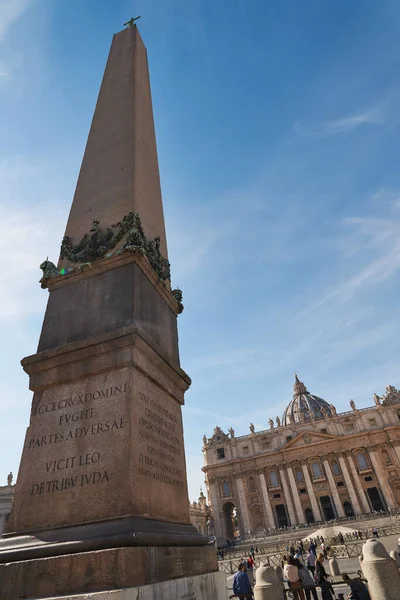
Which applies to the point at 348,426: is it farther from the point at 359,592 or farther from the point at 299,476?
the point at 359,592

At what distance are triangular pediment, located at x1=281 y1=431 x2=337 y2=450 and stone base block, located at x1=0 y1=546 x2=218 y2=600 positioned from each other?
7201 cm

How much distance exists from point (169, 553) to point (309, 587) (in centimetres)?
633

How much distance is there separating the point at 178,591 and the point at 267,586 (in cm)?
498

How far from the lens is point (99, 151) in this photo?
6.86m

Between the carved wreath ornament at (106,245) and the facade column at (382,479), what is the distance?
7002 cm

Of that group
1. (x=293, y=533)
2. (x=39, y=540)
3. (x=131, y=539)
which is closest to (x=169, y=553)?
(x=131, y=539)

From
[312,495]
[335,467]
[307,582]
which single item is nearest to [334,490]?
[312,495]

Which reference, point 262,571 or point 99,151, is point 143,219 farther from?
point 262,571

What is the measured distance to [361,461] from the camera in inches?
2594

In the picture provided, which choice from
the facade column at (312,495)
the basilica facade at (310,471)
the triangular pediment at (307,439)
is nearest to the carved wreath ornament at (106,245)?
the basilica facade at (310,471)

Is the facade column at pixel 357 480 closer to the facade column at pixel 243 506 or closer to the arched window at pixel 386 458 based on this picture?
the arched window at pixel 386 458

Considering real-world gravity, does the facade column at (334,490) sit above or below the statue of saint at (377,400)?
below

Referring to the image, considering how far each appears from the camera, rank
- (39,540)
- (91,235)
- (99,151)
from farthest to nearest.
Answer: (99,151), (91,235), (39,540)

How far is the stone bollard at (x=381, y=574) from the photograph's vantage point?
18.3 ft
